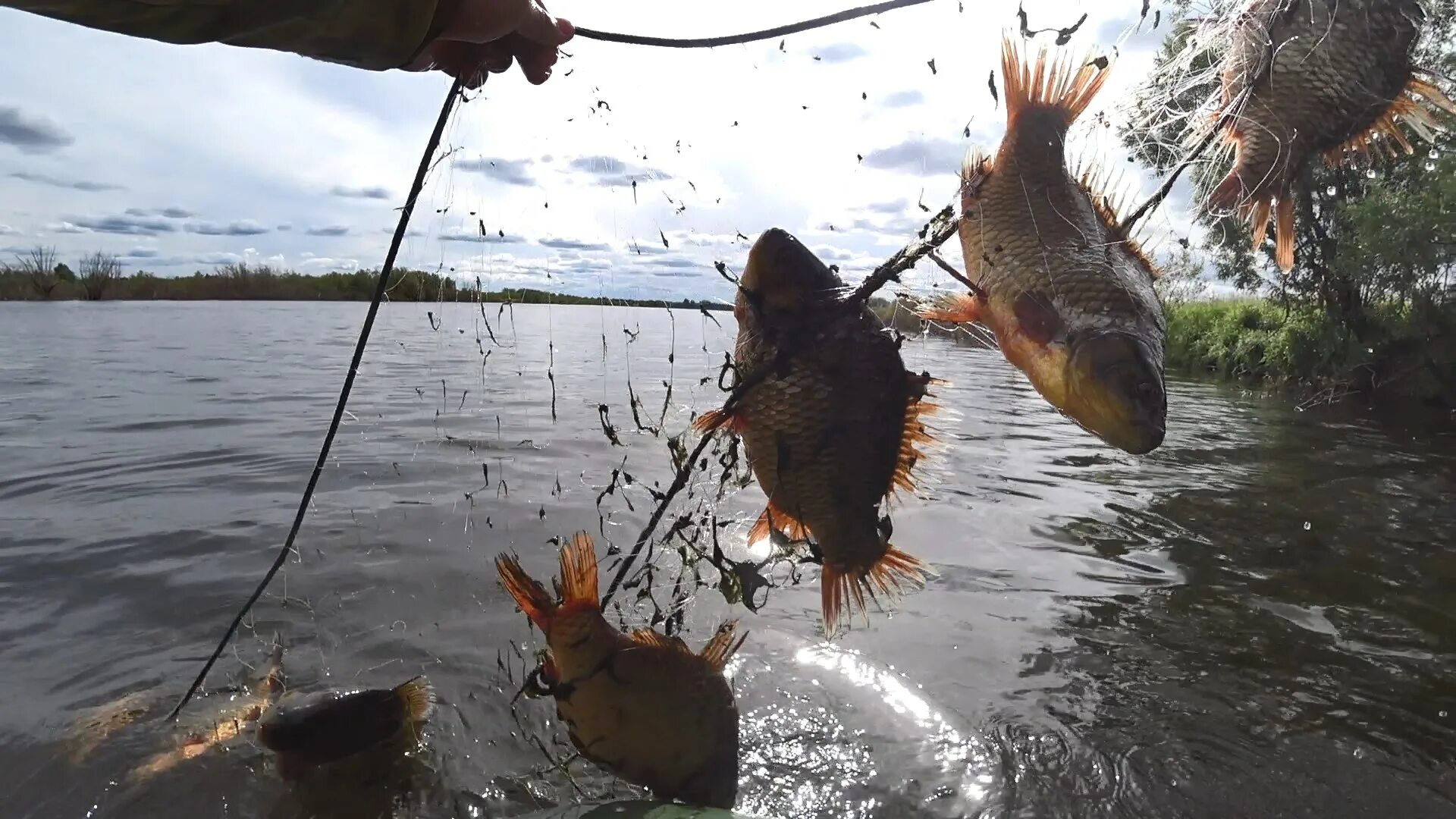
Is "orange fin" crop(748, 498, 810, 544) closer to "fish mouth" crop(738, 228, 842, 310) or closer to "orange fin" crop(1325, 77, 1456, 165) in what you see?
"fish mouth" crop(738, 228, 842, 310)

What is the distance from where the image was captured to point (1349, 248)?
1752 cm

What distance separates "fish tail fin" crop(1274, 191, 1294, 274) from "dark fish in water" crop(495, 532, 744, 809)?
8.36ft

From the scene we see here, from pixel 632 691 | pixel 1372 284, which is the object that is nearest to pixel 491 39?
pixel 632 691

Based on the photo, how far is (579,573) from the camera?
286 cm

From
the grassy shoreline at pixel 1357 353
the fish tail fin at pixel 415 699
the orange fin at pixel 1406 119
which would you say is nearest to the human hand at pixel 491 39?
the orange fin at pixel 1406 119

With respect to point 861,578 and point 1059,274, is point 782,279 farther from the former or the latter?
point 861,578

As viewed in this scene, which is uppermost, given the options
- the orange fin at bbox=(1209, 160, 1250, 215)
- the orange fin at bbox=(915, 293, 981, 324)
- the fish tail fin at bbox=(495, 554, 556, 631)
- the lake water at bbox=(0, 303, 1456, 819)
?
the orange fin at bbox=(1209, 160, 1250, 215)

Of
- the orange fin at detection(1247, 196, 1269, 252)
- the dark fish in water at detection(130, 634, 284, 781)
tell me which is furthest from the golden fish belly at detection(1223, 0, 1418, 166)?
the dark fish in water at detection(130, 634, 284, 781)

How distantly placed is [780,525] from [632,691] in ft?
2.71

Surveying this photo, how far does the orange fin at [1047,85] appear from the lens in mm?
2498

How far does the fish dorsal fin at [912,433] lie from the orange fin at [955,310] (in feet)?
0.66

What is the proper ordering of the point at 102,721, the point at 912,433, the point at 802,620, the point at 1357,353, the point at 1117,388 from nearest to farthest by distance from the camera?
the point at 1117,388 < the point at 912,433 < the point at 102,721 < the point at 802,620 < the point at 1357,353

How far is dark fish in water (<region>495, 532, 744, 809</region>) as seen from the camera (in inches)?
112

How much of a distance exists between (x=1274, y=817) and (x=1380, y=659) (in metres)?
2.54
